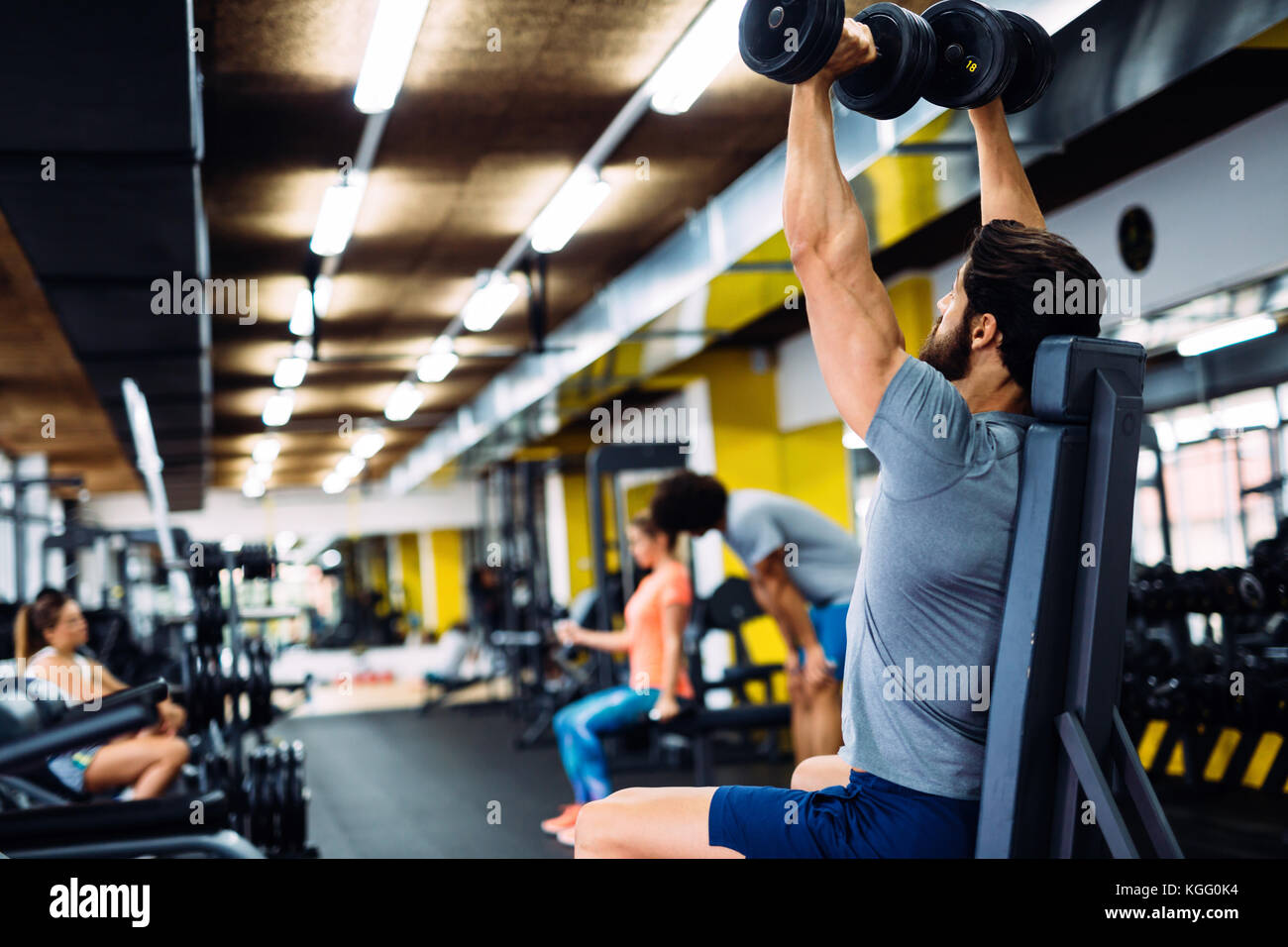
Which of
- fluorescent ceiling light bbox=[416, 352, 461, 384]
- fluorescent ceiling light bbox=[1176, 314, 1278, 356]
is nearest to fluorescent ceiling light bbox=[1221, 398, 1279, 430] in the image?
fluorescent ceiling light bbox=[1176, 314, 1278, 356]

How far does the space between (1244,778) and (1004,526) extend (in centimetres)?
432

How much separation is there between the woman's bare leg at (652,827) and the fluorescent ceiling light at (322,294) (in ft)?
17.5

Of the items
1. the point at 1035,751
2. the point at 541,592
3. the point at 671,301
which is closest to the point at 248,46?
the point at 671,301

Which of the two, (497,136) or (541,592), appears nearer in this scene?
(497,136)

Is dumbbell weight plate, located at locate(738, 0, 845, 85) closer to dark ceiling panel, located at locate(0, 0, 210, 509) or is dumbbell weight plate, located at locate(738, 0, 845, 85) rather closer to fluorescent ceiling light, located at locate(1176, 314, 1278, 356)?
dark ceiling panel, located at locate(0, 0, 210, 509)

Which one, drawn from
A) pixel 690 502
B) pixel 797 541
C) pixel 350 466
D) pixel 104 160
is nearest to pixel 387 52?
pixel 104 160

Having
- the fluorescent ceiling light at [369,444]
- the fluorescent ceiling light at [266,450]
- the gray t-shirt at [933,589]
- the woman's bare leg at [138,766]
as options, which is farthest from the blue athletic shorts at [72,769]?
the fluorescent ceiling light at [266,450]

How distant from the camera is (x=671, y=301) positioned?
221 inches

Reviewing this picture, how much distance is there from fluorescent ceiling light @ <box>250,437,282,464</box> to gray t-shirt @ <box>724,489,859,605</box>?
944 centimetres

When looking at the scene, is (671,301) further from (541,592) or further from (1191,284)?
(541,592)

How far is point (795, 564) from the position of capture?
135 inches

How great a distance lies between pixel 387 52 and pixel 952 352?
2.58m

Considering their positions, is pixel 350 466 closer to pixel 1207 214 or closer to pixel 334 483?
pixel 334 483
